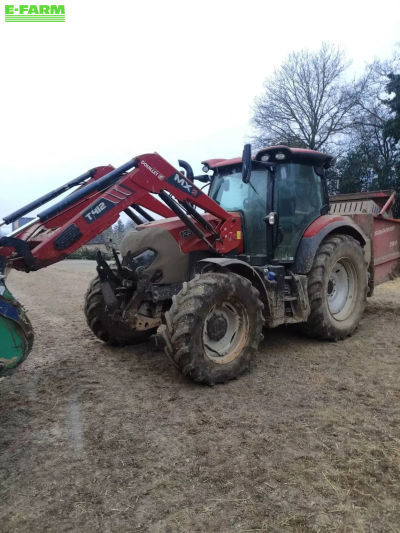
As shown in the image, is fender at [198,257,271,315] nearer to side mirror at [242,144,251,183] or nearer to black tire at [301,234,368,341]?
black tire at [301,234,368,341]

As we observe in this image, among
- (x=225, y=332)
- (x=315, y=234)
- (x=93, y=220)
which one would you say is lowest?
(x=225, y=332)

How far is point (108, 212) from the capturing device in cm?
421

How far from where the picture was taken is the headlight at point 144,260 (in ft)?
16.1

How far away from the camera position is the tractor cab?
211 inches

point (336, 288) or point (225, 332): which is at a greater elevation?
point (336, 288)

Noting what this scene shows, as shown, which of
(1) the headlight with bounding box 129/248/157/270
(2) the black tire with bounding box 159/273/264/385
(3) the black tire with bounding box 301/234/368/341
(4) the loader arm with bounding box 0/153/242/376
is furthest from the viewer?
(3) the black tire with bounding box 301/234/368/341

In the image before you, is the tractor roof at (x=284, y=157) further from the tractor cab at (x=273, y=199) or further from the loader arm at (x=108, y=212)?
the loader arm at (x=108, y=212)

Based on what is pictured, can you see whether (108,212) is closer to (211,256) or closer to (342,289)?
(211,256)

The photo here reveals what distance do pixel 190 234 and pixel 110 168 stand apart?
1.15 metres

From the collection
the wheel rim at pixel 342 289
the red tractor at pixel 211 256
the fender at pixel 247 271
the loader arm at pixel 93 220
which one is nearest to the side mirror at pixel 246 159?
the red tractor at pixel 211 256

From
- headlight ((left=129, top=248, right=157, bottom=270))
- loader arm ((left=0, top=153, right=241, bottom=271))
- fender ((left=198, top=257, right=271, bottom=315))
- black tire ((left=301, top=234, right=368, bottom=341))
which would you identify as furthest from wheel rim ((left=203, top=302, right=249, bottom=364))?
black tire ((left=301, top=234, right=368, bottom=341))

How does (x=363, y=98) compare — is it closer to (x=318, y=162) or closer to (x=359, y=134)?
(x=359, y=134)

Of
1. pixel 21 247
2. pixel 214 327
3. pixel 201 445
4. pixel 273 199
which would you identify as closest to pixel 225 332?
pixel 214 327

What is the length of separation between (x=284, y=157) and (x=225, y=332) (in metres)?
2.13
